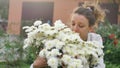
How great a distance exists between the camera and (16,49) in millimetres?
7613

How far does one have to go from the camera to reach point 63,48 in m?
2.13

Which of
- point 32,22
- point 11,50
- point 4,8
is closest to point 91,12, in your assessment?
point 11,50

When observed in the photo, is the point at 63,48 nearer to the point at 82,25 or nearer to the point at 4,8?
the point at 82,25

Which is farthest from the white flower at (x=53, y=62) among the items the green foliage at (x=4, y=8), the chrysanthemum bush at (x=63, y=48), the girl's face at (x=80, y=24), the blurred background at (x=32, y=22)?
the green foliage at (x=4, y=8)

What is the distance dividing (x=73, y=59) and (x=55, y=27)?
0.83 ft

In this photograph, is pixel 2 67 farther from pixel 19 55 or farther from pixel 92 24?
pixel 92 24

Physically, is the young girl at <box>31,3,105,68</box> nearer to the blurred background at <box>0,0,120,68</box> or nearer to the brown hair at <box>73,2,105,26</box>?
the brown hair at <box>73,2,105,26</box>

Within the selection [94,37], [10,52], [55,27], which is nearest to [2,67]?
[10,52]

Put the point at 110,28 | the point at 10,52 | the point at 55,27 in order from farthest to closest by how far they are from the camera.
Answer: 1. the point at 110,28
2. the point at 10,52
3. the point at 55,27

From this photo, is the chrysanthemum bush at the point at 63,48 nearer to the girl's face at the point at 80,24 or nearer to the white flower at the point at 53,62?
the white flower at the point at 53,62

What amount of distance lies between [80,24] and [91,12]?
445 mm

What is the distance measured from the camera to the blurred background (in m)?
7.63

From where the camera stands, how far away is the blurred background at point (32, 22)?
7629 millimetres

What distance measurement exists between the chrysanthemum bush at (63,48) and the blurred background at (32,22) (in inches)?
8.2
